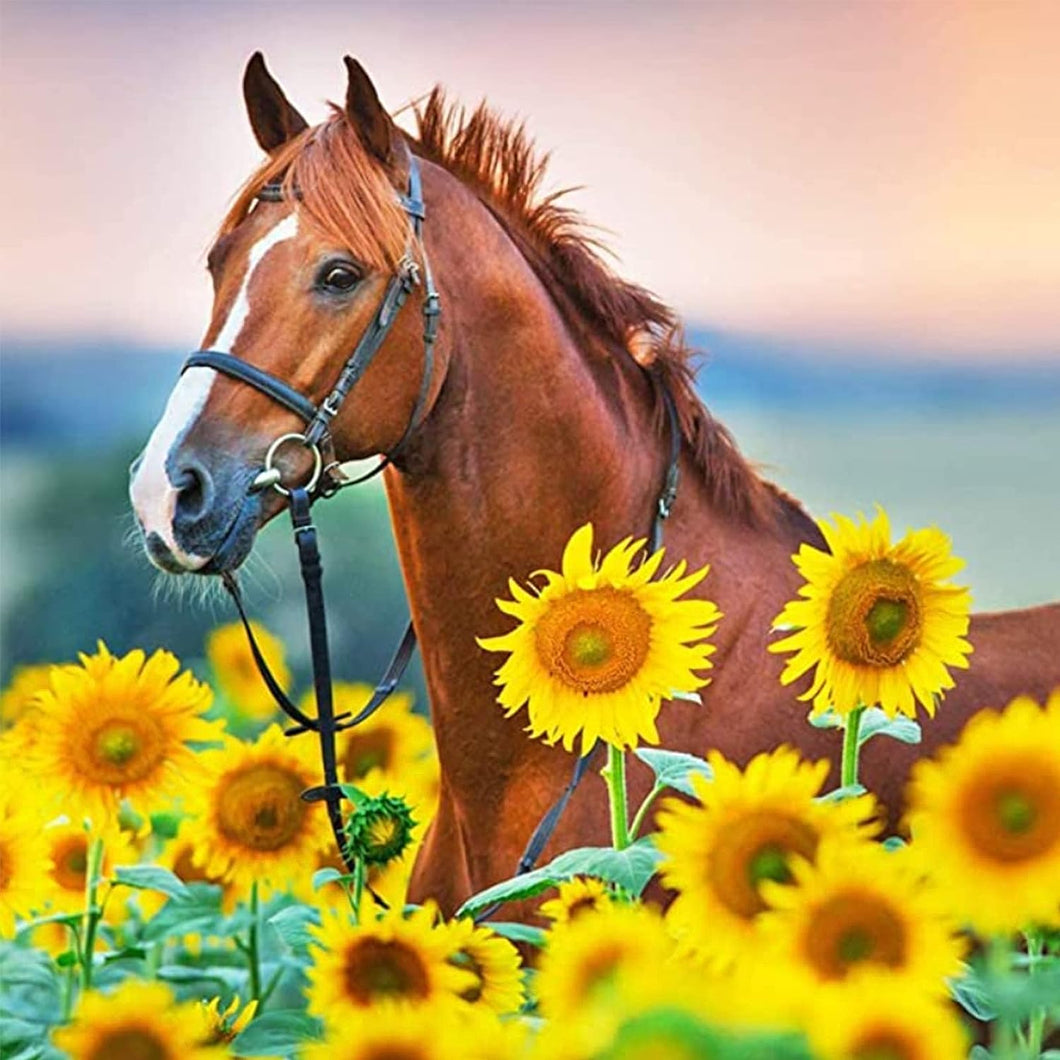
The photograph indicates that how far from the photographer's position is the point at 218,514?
2205 millimetres

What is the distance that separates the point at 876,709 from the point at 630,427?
3.21ft

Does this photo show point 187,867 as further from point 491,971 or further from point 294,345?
point 491,971

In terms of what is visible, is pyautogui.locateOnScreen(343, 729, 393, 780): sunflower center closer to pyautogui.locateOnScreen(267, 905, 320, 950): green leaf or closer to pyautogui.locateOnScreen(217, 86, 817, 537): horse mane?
pyautogui.locateOnScreen(217, 86, 817, 537): horse mane

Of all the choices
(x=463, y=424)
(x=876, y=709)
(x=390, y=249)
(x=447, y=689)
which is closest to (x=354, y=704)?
(x=447, y=689)

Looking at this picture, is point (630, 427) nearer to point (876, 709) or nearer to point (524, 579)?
point (524, 579)

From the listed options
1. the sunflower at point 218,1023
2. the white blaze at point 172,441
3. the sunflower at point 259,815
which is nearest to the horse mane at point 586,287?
the white blaze at point 172,441

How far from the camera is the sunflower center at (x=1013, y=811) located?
96 cm

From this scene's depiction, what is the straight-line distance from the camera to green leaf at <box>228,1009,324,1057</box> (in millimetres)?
1314

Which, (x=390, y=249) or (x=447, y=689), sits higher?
(x=390, y=249)

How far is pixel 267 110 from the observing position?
260cm

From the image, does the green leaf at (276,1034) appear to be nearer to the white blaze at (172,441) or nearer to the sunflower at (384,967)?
the sunflower at (384,967)

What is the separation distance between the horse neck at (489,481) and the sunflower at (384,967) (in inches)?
43.7

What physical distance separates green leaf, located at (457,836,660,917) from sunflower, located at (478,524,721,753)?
0.09 m

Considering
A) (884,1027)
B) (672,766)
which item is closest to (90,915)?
(672,766)
